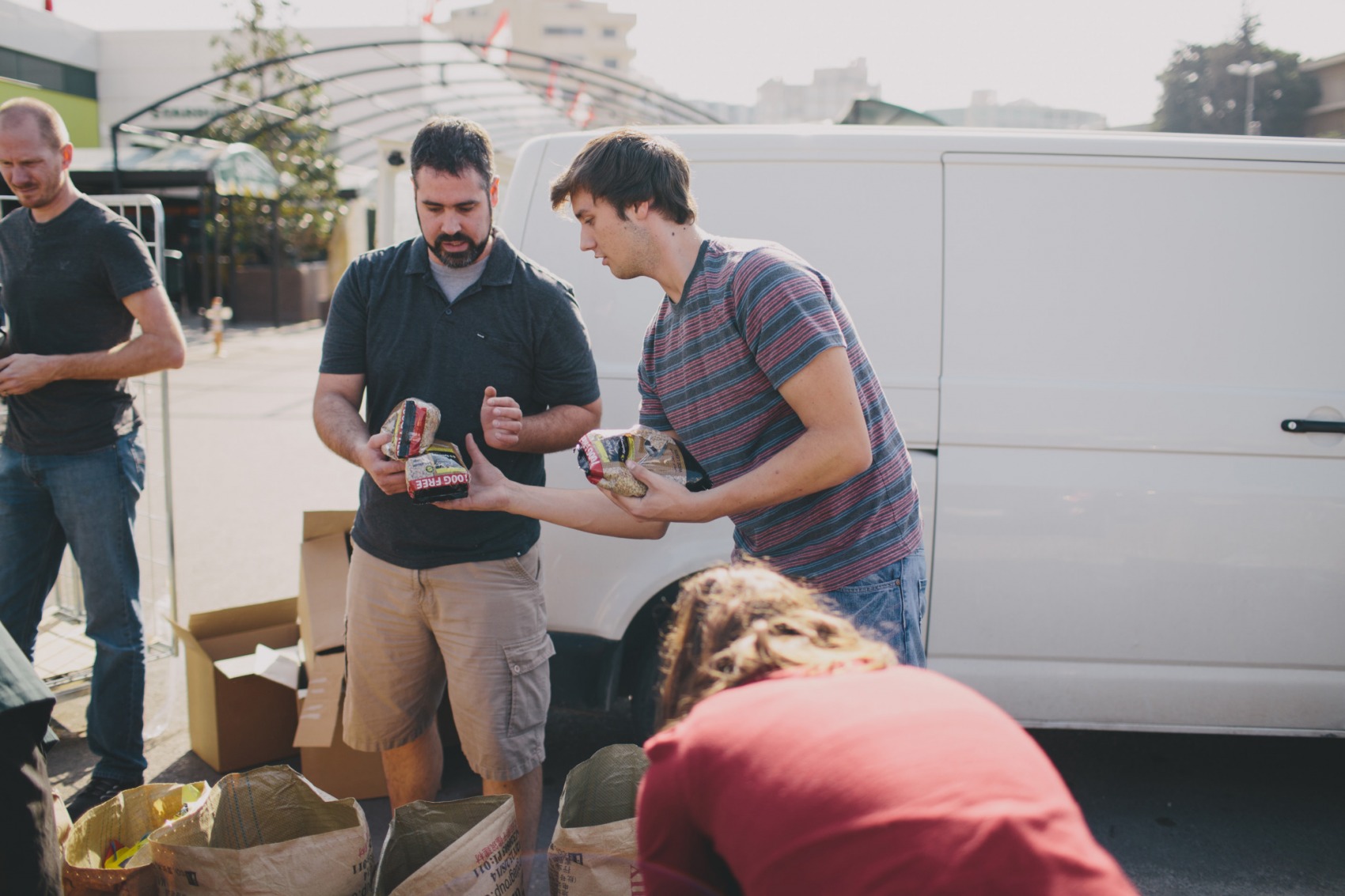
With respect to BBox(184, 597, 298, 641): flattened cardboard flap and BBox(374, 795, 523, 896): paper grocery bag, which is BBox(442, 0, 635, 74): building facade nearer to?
BBox(184, 597, 298, 641): flattened cardboard flap

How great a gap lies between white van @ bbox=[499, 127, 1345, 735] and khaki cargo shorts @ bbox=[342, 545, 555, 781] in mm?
662

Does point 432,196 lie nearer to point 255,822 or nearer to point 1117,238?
point 255,822

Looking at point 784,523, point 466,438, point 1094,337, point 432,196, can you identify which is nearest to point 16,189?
point 432,196

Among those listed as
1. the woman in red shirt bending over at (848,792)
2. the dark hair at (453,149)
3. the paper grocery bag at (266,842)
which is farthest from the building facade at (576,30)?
the woman in red shirt bending over at (848,792)

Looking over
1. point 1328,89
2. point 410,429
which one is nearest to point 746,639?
point 410,429

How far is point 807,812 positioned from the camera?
38.3 inches

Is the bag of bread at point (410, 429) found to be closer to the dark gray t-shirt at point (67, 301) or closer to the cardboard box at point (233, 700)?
the dark gray t-shirt at point (67, 301)

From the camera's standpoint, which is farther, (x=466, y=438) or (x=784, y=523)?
(x=466, y=438)

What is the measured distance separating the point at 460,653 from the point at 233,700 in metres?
1.21

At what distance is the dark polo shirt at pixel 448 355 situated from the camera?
2.36 metres

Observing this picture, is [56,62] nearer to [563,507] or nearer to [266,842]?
[266,842]

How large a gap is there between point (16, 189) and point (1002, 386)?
289 centimetres

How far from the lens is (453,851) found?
6.08 feet

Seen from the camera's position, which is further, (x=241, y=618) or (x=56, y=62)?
(x=56, y=62)
